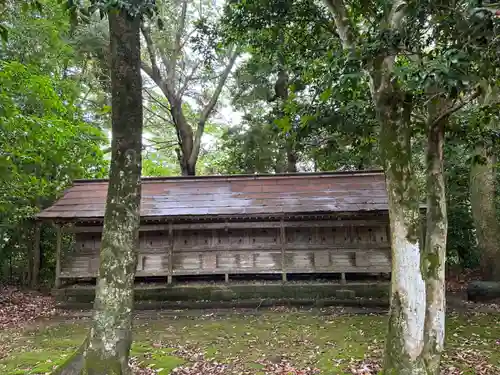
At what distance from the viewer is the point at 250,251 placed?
1141 cm

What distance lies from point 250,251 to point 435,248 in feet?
22.4

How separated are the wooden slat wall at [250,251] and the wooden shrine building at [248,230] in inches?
1.2

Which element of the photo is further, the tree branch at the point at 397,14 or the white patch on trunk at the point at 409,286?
the tree branch at the point at 397,14

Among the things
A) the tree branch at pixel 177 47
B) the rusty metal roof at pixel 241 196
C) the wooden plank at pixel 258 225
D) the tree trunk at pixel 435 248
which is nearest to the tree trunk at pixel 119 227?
the tree trunk at pixel 435 248

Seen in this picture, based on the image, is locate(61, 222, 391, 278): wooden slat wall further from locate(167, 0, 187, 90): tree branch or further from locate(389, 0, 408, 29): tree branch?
locate(167, 0, 187, 90): tree branch

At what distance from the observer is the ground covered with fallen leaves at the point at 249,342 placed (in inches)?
244

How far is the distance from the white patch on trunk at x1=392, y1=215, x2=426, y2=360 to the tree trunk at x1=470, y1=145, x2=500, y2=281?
29.3 ft

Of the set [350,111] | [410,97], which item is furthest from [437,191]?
[350,111]

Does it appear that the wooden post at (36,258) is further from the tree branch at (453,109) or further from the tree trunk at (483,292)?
the tree trunk at (483,292)

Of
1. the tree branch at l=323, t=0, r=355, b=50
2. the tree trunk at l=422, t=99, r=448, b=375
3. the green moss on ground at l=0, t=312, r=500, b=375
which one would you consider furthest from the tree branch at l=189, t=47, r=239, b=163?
the tree trunk at l=422, t=99, r=448, b=375

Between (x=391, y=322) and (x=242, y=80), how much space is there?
47.1 ft

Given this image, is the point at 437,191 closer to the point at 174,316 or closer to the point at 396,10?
the point at 396,10

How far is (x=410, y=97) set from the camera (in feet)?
17.2

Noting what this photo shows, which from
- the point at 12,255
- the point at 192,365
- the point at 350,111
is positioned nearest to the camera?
the point at 192,365
